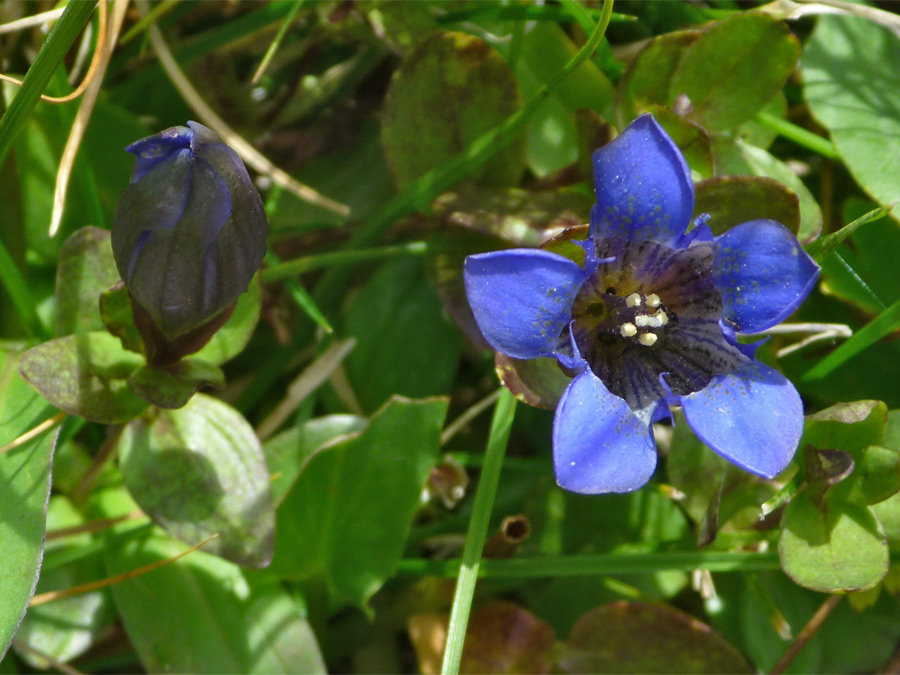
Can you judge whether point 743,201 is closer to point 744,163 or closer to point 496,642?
point 744,163

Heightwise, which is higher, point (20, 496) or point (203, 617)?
point (20, 496)

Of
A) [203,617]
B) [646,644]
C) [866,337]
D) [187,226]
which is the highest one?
[187,226]

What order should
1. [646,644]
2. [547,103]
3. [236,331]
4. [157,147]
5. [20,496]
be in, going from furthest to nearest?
[547,103] → [646,644] → [236,331] → [20,496] → [157,147]

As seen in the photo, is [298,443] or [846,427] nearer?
[846,427]

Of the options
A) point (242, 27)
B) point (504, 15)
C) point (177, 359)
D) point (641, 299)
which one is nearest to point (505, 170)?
point (504, 15)

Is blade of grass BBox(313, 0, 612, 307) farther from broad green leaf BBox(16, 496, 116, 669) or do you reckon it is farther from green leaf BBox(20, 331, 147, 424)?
broad green leaf BBox(16, 496, 116, 669)

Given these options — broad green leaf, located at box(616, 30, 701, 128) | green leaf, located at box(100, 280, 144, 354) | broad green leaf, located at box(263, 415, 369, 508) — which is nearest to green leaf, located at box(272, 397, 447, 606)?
broad green leaf, located at box(263, 415, 369, 508)

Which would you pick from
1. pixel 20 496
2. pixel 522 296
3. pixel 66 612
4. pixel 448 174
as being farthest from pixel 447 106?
pixel 66 612
